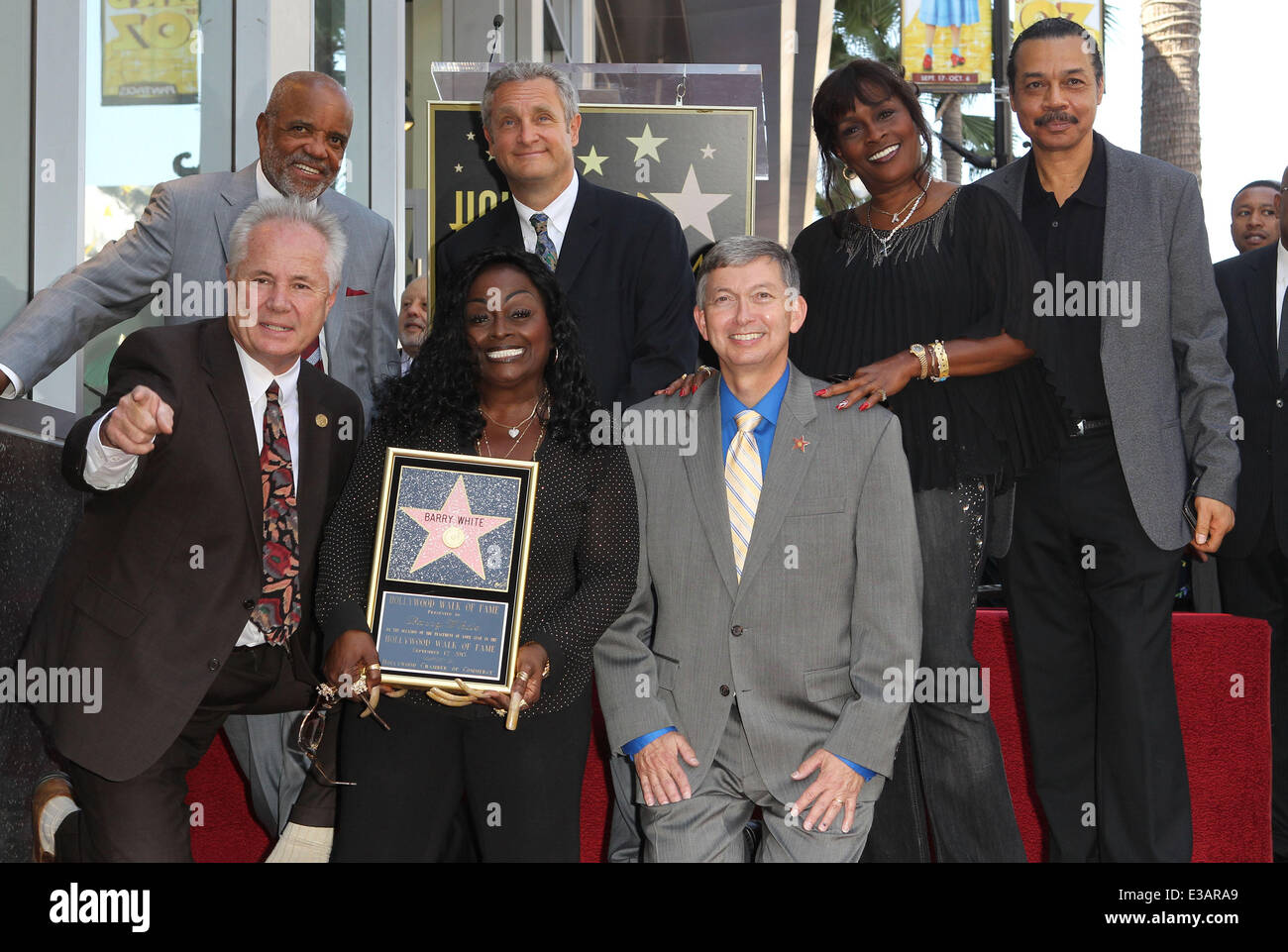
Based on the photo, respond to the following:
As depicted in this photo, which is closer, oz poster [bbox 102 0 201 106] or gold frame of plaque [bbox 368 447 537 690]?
gold frame of plaque [bbox 368 447 537 690]

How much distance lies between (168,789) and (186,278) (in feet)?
5.53

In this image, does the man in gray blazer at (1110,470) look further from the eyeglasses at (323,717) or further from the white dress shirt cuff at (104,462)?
the white dress shirt cuff at (104,462)

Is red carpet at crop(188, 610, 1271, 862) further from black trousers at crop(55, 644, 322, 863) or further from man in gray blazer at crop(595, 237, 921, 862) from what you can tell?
man in gray blazer at crop(595, 237, 921, 862)

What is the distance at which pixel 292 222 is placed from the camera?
3670mm

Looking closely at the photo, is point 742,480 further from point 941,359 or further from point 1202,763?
point 1202,763

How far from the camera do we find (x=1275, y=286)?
203 inches

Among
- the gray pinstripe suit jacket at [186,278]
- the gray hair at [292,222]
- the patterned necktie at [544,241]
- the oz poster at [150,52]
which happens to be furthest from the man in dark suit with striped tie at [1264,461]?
the oz poster at [150,52]

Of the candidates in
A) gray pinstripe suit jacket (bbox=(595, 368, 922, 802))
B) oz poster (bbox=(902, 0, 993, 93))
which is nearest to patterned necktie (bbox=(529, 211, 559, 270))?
gray pinstripe suit jacket (bbox=(595, 368, 922, 802))

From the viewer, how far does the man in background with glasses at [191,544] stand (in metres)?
3.34

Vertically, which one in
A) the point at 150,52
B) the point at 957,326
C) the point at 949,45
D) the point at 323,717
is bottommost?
the point at 323,717

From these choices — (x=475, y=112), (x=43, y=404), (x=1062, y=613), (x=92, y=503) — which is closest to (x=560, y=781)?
(x=92, y=503)

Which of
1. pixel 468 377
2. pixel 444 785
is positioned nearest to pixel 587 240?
pixel 468 377

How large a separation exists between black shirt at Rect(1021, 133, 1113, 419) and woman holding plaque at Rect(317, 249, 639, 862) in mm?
1500

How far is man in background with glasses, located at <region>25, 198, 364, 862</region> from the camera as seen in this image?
3.34 metres
